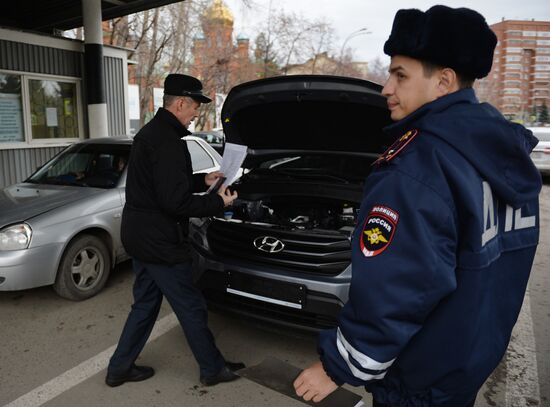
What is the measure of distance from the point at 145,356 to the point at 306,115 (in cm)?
223

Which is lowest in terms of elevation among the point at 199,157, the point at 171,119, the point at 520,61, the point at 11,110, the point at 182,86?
the point at 199,157

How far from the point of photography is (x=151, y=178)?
2.57m

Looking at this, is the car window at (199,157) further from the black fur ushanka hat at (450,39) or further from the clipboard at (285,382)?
the black fur ushanka hat at (450,39)

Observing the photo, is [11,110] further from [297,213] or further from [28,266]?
[297,213]

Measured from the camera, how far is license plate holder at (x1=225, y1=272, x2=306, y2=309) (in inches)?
110

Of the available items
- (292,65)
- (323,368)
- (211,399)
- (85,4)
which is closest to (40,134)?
(85,4)

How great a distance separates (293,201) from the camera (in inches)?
157

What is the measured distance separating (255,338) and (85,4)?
902 centimetres

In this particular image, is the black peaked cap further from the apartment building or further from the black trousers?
the apartment building

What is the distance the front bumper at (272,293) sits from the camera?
2746mm

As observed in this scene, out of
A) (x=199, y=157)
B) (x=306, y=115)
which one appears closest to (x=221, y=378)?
(x=306, y=115)

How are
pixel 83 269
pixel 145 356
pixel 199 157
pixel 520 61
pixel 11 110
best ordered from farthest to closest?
1. pixel 520 61
2. pixel 11 110
3. pixel 199 157
4. pixel 83 269
5. pixel 145 356

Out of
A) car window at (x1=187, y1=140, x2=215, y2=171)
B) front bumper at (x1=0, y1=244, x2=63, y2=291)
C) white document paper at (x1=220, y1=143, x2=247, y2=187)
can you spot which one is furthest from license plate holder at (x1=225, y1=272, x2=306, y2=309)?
car window at (x1=187, y1=140, x2=215, y2=171)

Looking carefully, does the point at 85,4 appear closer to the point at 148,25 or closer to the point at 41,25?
the point at 41,25
